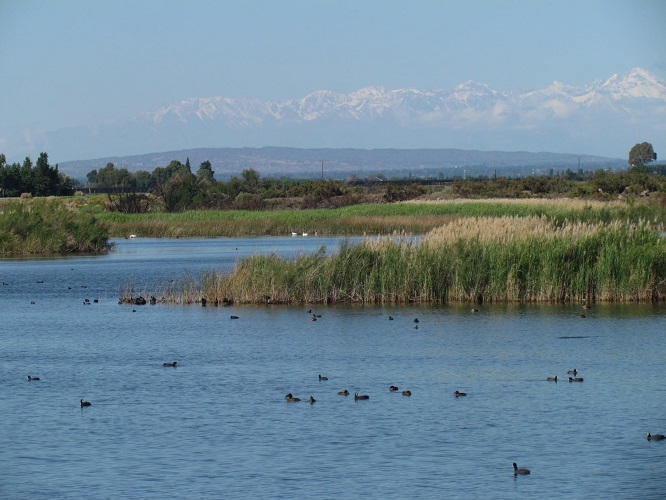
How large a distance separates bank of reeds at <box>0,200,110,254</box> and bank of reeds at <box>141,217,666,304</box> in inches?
1170

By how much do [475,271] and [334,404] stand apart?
44.5ft

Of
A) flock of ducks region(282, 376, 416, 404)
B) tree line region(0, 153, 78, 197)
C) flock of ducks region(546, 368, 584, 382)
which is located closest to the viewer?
flock of ducks region(282, 376, 416, 404)

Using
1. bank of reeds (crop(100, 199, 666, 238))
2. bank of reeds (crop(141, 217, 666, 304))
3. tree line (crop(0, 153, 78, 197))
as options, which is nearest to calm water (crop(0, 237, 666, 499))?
bank of reeds (crop(141, 217, 666, 304))

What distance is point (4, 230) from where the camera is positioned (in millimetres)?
57969

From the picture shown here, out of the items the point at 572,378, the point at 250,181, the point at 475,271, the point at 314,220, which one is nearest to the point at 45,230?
the point at 314,220

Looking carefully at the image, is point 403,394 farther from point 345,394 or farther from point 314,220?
point 314,220

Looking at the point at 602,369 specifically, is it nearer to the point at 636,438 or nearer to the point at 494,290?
the point at 636,438

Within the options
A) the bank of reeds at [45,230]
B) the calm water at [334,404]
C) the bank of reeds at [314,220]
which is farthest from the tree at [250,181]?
the calm water at [334,404]

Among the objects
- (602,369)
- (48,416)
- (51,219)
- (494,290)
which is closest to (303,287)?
(494,290)

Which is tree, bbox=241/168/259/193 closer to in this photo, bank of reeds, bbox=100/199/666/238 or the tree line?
the tree line

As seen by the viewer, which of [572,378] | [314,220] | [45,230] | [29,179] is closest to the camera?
[572,378]

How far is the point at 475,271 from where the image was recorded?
102 feet

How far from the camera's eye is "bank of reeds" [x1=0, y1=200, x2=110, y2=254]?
58.2 m

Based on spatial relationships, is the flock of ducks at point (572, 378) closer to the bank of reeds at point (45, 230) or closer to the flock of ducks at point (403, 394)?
the flock of ducks at point (403, 394)
